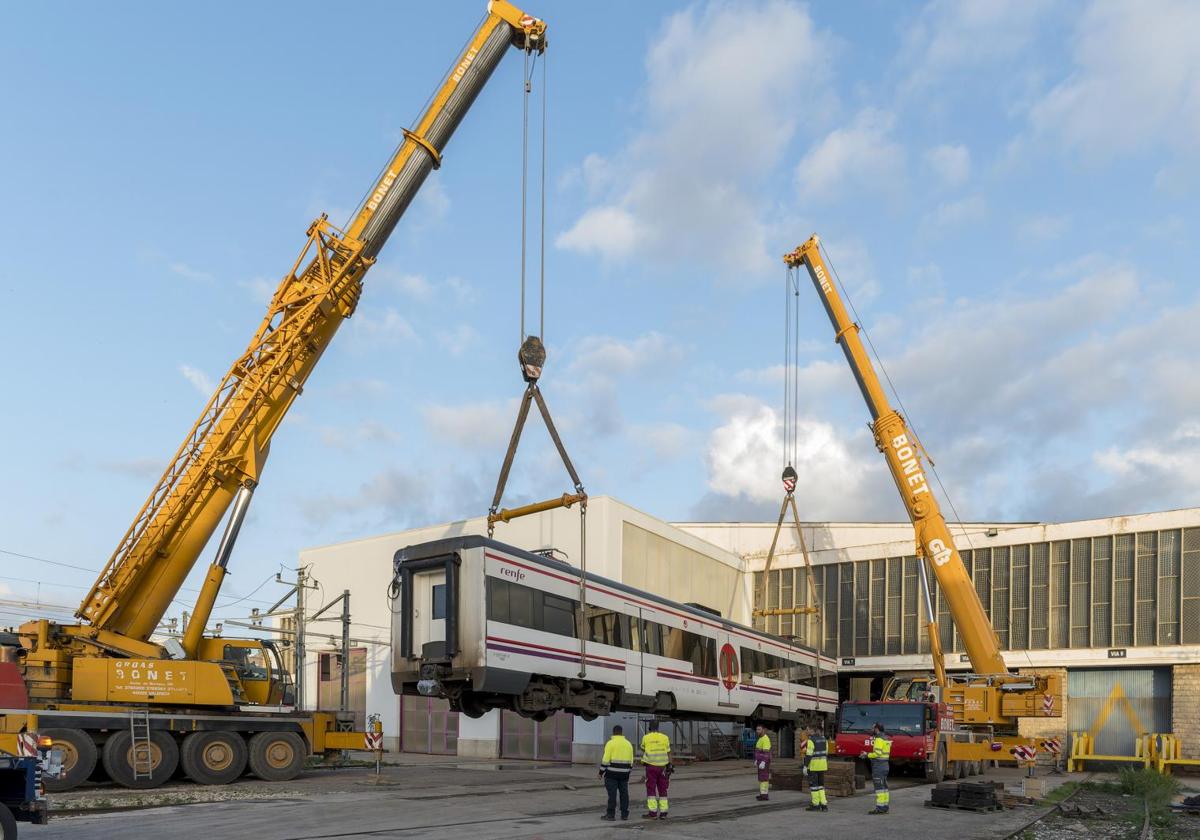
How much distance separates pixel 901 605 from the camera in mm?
42531

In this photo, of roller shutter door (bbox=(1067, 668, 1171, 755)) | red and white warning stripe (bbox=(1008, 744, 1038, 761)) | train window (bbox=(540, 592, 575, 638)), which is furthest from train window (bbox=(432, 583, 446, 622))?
roller shutter door (bbox=(1067, 668, 1171, 755))

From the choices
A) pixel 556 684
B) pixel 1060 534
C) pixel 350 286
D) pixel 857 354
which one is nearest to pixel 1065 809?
pixel 556 684

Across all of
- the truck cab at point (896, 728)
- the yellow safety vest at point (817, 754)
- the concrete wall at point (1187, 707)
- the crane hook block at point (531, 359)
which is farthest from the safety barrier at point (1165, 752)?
the crane hook block at point (531, 359)

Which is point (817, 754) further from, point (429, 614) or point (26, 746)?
point (26, 746)

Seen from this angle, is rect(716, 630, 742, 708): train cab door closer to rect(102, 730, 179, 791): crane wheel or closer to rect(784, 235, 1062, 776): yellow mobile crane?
rect(784, 235, 1062, 776): yellow mobile crane

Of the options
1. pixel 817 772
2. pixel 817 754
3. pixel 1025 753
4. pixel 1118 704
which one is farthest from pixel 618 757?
pixel 1118 704

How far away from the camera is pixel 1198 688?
113ft

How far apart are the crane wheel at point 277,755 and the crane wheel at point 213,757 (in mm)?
301

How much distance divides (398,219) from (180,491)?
7403 mm

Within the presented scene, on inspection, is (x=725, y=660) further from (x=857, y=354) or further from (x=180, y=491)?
(x=180, y=491)

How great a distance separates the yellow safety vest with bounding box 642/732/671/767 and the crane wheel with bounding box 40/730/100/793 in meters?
11.6

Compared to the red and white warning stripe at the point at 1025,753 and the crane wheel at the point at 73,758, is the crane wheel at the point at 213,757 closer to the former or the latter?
the crane wheel at the point at 73,758

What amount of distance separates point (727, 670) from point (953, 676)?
659cm

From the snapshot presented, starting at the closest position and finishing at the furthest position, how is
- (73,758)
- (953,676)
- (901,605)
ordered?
(73,758) < (953,676) < (901,605)
